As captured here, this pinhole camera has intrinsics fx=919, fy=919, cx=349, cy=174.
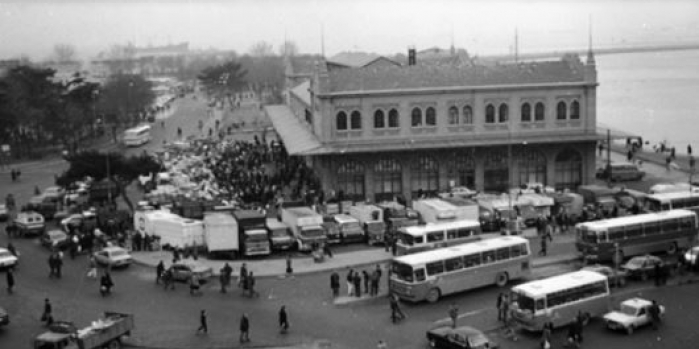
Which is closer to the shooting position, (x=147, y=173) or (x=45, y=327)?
(x=45, y=327)

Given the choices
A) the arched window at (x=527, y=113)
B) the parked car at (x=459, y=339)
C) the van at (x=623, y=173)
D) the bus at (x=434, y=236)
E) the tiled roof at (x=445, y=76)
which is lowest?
the van at (x=623, y=173)

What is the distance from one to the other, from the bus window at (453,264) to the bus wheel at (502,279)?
1343 mm

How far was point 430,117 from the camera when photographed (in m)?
41.5

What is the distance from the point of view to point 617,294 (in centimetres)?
Result: 2416

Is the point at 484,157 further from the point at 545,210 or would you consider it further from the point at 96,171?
the point at 96,171

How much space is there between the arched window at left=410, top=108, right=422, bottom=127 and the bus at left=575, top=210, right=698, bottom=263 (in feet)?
48.6

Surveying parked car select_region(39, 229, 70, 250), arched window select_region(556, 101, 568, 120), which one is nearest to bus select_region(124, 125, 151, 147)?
parked car select_region(39, 229, 70, 250)

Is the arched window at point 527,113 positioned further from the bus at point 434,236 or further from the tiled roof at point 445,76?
the bus at point 434,236

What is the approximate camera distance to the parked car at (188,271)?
27188 millimetres

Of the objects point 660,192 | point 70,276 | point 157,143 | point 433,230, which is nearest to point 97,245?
point 70,276

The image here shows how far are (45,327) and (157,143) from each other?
47.7 m

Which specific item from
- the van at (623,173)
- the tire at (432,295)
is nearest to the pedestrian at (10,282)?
the tire at (432,295)

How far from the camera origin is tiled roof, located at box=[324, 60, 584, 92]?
41.5 m

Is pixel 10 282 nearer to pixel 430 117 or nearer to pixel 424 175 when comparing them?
pixel 424 175
